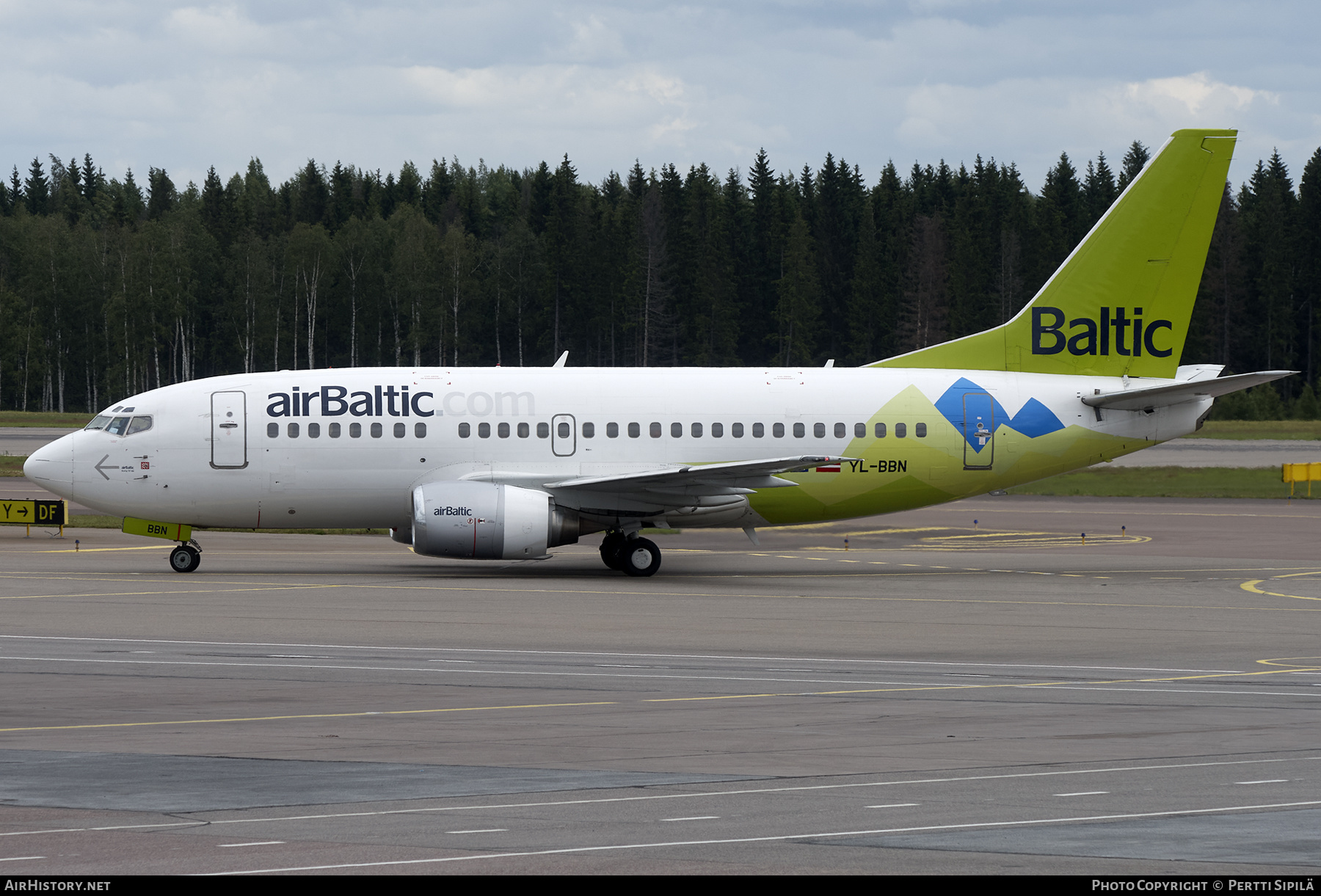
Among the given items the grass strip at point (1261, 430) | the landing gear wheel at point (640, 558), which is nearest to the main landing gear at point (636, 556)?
the landing gear wheel at point (640, 558)

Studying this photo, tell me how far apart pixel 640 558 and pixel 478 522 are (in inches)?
158

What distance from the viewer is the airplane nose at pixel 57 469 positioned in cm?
3169

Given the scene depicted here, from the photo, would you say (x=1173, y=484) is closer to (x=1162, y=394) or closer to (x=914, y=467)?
(x=1162, y=394)

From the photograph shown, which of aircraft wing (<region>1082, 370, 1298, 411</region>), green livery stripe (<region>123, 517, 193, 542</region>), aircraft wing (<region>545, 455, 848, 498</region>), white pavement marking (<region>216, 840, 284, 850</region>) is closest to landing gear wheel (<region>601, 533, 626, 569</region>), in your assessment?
aircraft wing (<region>545, 455, 848, 498</region>)

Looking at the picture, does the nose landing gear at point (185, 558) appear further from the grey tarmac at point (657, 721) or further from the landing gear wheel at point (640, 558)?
the landing gear wheel at point (640, 558)

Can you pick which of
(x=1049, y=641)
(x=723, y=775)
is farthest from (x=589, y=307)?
(x=723, y=775)

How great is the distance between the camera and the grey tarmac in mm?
10250

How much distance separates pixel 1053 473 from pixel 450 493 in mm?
14674

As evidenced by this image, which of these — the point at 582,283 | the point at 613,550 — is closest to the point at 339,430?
the point at 613,550

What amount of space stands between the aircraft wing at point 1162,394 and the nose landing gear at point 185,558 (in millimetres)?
20794

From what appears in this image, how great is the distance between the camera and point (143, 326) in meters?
120

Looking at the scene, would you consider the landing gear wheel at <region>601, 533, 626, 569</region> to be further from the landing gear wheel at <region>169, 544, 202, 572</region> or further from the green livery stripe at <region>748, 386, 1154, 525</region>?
the landing gear wheel at <region>169, 544, 202, 572</region>

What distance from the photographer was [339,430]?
3183cm

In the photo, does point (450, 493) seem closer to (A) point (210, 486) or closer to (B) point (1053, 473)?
(A) point (210, 486)
